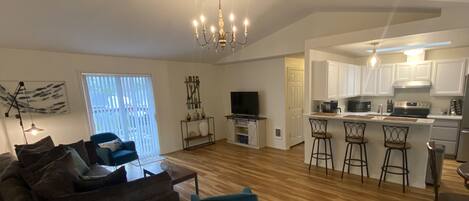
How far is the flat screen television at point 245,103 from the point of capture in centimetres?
580

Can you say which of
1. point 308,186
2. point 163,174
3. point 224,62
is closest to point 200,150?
point 224,62

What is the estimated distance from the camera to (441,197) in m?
2.01

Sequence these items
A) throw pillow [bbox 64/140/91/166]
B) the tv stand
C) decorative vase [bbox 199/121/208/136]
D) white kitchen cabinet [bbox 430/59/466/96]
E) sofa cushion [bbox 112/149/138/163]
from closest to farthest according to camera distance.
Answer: throw pillow [bbox 64/140/91/166] → sofa cushion [bbox 112/149/138/163] → white kitchen cabinet [bbox 430/59/466/96] → the tv stand → decorative vase [bbox 199/121/208/136]

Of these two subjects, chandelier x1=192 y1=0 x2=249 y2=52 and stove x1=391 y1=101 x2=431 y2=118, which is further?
stove x1=391 y1=101 x2=431 y2=118

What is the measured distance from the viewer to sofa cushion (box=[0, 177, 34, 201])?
175cm

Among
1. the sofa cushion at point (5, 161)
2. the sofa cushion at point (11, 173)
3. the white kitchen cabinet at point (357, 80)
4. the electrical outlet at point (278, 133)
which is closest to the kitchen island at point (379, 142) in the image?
the electrical outlet at point (278, 133)

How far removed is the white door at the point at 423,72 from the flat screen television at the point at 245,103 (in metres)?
3.61

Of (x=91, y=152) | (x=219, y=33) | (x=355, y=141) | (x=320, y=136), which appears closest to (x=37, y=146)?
(x=91, y=152)

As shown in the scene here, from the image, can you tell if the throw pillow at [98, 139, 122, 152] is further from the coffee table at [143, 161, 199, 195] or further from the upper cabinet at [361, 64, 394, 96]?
the upper cabinet at [361, 64, 394, 96]

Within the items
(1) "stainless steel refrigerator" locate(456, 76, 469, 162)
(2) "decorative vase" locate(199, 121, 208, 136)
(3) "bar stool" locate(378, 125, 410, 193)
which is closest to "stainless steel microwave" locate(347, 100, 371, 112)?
(1) "stainless steel refrigerator" locate(456, 76, 469, 162)

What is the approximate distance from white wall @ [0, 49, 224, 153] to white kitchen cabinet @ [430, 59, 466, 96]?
546cm

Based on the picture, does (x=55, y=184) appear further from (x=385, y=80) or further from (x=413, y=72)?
(x=413, y=72)

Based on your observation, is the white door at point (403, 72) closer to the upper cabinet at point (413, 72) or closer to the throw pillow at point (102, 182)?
the upper cabinet at point (413, 72)

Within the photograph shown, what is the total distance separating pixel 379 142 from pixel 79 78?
18.4 feet
